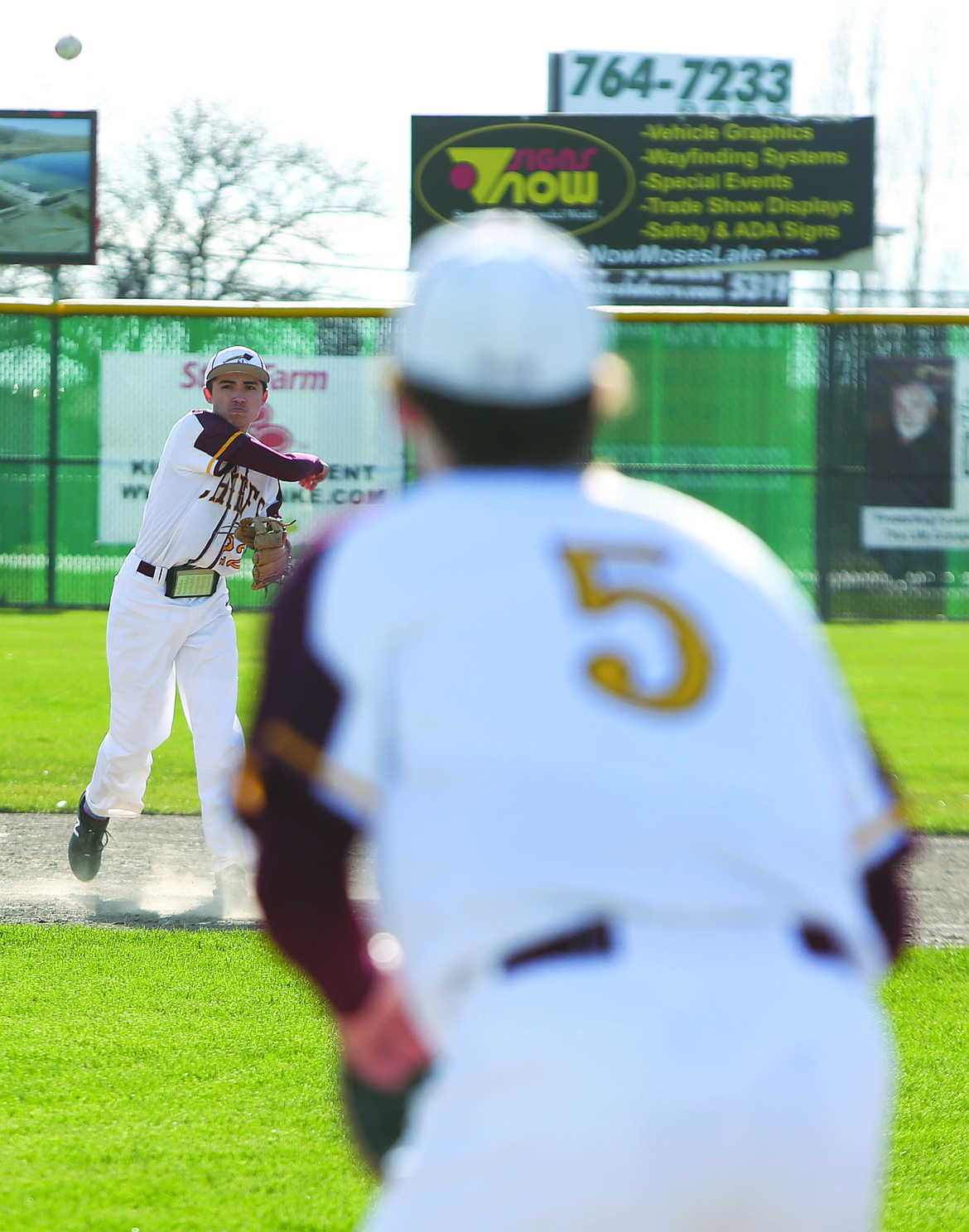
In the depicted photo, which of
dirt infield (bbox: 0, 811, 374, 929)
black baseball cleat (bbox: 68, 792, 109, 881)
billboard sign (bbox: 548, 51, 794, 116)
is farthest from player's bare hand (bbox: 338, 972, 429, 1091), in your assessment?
billboard sign (bbox: 548, 51, 794, 116)

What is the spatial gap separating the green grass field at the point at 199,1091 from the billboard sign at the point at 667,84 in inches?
851

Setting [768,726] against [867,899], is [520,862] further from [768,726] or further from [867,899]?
[867,899]

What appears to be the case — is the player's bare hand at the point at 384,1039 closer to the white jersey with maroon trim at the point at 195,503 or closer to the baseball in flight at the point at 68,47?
the white jersey with maroon trim at the point at 195,503

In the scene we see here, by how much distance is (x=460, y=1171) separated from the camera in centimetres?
133

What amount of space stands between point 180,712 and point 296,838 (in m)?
9.62

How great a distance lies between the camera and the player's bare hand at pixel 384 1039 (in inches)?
61.2

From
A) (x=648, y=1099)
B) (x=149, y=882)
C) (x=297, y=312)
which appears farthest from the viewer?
(x=297, y=312)

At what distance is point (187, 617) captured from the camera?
5938 millimetres

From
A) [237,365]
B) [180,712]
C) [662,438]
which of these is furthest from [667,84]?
[237,365]

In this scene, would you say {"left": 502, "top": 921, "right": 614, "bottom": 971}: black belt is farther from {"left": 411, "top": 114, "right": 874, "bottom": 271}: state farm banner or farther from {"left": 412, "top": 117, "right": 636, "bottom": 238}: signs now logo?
{"left": 411, "top": 114, "right": 874, "bottom": 271}: state farm banner

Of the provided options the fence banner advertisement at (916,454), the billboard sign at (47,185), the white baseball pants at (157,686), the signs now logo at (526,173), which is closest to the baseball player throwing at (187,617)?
the white baseball pants at (157,686)

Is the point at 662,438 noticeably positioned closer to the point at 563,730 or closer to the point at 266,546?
the point at 266,546

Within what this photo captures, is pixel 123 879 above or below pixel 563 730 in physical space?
below

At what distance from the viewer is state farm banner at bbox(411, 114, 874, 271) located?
65.7ft
